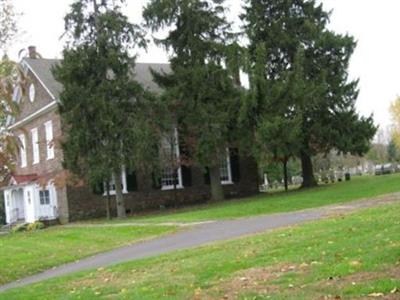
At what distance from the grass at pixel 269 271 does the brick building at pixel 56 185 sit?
22.9 metres

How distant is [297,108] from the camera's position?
112 feet

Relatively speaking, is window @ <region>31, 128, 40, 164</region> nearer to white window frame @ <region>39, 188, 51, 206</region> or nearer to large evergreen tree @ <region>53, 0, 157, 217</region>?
white window frame @ <region>39, 188, 51, 206</region>

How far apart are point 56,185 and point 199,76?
9.56 m

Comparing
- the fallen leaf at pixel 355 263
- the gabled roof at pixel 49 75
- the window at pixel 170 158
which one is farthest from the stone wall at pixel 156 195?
the fallen leaf at pixel 355 263

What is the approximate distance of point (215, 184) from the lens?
36906 mm

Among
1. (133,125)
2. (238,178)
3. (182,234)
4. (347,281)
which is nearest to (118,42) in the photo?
(133,125)

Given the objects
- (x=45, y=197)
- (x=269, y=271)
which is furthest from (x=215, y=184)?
(x=269, y=271)

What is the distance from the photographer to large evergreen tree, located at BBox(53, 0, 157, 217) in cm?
3194

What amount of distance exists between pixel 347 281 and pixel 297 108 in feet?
87.7

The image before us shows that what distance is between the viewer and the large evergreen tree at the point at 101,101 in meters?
31.9

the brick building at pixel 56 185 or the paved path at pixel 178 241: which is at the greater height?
the brick building at pixel 56 185

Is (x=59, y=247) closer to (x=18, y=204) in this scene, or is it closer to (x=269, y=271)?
(x=269, y=271)

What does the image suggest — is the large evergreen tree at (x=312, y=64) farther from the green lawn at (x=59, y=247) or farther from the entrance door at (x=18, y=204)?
the entrance door at (x=18, y=204)

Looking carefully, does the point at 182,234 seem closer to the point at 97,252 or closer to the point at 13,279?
the point at 97,252
